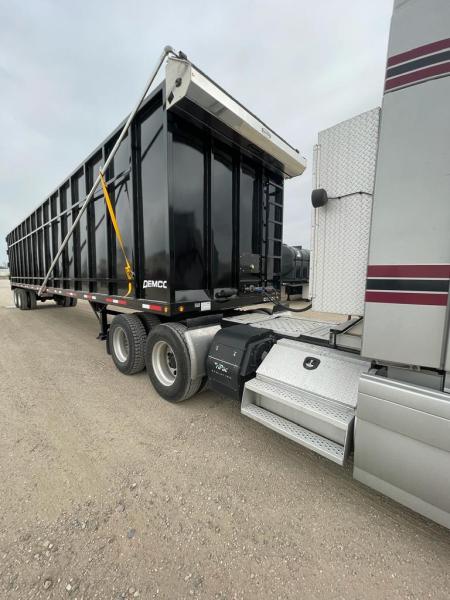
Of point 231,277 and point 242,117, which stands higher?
point 242,117

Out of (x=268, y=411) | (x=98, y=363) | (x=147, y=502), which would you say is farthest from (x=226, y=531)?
(x=98, y=363)

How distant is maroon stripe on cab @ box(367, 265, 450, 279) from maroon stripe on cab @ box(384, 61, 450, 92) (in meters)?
1.05

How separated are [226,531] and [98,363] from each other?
382cm

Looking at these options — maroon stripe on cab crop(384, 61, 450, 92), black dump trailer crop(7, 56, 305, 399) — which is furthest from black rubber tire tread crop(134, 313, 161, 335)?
maroon stripe on cab crop(384, 61, 450, 92)

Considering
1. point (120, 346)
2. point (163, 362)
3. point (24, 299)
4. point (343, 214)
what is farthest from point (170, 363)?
point (24, 299)

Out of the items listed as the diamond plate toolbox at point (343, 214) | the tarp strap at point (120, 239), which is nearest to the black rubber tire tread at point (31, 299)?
the tarp strap at point (120, 239)

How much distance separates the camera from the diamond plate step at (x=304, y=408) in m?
1.94

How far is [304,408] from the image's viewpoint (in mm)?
2096

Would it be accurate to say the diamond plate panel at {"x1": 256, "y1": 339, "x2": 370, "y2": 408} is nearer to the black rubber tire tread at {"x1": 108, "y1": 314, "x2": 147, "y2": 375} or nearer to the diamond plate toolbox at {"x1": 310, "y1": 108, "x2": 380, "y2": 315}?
the diamond plate toolbox at {"x1": 310, "y1": 108, "x2": 380, "y2": 315}

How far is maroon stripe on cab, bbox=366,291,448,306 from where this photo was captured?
1480mm

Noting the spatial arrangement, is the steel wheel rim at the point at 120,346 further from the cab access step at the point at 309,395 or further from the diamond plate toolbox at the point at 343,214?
the diamond plate toolbox at the point at 343,214

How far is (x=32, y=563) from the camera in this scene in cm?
148

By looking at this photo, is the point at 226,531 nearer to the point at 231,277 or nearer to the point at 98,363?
the point at 231,277

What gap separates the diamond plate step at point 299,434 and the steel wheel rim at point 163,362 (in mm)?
1344
